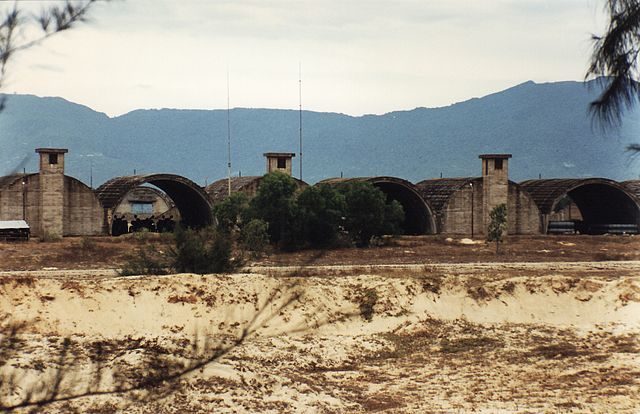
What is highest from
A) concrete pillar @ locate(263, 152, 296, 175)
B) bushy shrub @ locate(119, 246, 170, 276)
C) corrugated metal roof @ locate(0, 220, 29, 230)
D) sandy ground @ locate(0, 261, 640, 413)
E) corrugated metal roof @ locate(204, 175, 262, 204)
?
concrete pillar @ locate(263, 152, 296, 175)

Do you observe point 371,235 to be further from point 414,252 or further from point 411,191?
point 411,191

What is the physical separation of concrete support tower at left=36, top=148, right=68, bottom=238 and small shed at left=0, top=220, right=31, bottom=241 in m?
2.89

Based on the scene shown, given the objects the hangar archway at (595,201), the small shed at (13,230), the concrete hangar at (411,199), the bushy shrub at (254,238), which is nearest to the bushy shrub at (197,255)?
the bushy shrub at (254,238)

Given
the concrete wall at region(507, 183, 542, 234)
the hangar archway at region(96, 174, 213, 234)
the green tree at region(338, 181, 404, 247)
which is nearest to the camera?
the green tree at region(338, 181, 404, 247)

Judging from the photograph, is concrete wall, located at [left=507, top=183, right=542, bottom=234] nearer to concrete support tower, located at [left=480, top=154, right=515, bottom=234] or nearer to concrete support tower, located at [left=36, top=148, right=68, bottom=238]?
concrete support tower, located at [left=480, top=154, right=515, bottom=234]

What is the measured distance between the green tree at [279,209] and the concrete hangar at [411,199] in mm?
6870

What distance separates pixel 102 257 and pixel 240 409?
3091cm

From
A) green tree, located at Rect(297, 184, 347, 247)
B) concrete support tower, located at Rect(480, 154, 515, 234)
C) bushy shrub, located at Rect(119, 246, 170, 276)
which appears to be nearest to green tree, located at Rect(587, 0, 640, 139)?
bushy shrub, located at Rect(119, 246, 170, 276)

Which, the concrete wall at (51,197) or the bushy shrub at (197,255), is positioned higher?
the concrete wall at (51,197)

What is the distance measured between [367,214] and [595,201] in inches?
1169


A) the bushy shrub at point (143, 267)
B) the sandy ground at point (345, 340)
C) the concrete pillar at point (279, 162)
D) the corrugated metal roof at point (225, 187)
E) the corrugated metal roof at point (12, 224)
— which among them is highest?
the concrete pillar at point (279, 162)

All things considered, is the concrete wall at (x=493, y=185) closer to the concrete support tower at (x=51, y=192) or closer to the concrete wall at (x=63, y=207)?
the concrete wall at (x=63, y=207)

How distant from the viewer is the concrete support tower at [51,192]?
59.2 meters

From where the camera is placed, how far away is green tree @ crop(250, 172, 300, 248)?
185ft
